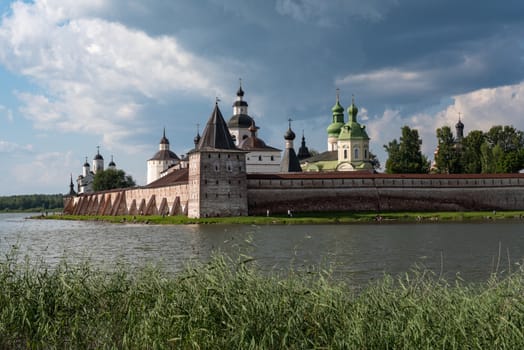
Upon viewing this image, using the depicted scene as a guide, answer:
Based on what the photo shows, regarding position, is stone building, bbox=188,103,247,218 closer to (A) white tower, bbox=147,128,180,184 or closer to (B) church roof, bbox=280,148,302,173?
(B) church roof, bbox=280,148,302,173

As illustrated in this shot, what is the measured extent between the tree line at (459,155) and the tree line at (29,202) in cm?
8729

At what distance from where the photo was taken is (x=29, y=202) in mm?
126500

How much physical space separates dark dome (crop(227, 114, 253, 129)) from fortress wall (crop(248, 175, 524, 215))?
19.3 meters

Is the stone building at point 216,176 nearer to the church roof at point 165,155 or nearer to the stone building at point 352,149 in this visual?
the stone building at point 352,149

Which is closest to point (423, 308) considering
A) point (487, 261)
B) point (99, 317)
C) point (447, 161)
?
point (99, 317)

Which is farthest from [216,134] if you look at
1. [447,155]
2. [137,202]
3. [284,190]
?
[447,155]

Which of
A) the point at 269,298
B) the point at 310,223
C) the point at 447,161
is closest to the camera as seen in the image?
the point at 269,298

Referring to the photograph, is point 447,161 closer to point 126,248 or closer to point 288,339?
point 126,248

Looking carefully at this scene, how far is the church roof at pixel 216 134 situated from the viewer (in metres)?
34.2

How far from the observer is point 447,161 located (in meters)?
52.1

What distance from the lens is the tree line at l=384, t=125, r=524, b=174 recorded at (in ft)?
164

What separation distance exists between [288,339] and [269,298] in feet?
2.48

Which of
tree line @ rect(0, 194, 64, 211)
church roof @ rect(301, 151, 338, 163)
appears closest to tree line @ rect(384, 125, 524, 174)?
church roof @ rect(301, 151, 338, 163)

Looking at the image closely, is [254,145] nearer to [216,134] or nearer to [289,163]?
[289,163]
